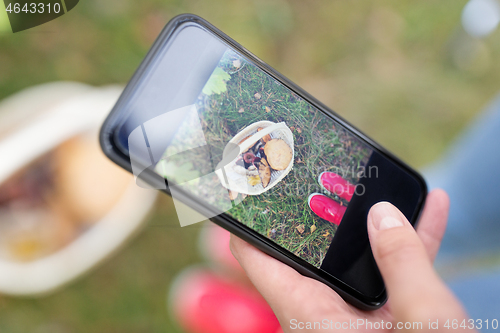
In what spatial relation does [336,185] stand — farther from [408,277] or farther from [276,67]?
[276,67]

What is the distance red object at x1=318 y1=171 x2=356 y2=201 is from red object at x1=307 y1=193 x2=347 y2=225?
2 cm

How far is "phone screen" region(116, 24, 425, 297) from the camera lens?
38 cm

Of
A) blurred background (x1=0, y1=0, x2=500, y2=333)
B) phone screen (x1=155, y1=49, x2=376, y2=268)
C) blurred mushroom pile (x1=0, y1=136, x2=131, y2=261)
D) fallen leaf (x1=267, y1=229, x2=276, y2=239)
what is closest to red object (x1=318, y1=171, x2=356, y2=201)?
phone screen (x1=155, y1=49, x2=376, y2=268)

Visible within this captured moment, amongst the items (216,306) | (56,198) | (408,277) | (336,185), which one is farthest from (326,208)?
(56,198)

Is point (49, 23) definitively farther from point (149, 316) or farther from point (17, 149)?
point (149, 316)

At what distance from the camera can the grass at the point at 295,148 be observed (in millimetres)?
413

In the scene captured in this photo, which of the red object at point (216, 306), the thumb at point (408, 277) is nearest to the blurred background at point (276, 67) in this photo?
the red object at point (216, 306)

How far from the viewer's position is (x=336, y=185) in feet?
1.58

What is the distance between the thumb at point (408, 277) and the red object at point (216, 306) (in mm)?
493

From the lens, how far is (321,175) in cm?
47

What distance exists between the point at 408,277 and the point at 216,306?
0.58m

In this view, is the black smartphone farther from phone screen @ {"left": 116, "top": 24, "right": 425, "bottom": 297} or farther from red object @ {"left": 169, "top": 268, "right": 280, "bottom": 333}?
red object @ {"left": 169, "top": 268, "right": 280, "bottom": 333}

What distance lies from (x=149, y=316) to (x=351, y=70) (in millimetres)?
862
